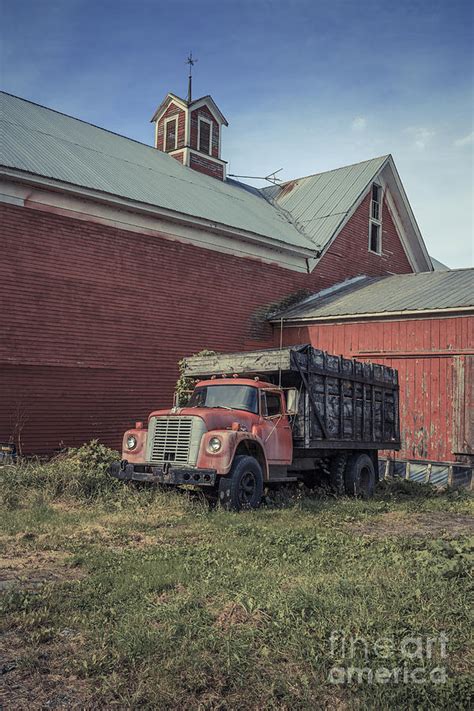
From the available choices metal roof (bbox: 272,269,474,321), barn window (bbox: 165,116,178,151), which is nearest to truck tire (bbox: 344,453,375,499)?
metal roof (bbox: 272,269,474,321)

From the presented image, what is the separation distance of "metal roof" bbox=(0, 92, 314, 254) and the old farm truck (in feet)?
20.8

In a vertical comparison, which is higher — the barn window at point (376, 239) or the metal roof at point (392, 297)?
the barn window at point (376, 239)

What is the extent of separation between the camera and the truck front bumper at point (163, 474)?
9305mm

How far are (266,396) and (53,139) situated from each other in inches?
413

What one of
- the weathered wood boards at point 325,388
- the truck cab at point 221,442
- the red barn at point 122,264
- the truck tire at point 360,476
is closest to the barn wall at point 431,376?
the weathered wood boards at point 325,388

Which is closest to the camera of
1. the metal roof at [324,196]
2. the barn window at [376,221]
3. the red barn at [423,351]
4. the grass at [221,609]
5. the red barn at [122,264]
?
the grass at [221,609]

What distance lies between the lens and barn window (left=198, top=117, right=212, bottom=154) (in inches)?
950

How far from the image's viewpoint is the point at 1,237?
1369 cm

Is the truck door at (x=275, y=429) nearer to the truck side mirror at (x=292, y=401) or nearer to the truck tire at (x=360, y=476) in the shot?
the truck side mirror at (x=292, y=401)

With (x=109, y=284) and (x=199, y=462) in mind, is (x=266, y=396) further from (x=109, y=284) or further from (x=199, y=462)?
(x=109, y=284)

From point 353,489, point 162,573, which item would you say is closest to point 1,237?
point 353,489

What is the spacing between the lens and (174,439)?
10.0 metres

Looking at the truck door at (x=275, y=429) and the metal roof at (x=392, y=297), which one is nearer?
the truck door at (x=275, y=429)

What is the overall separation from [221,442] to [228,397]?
167cm
